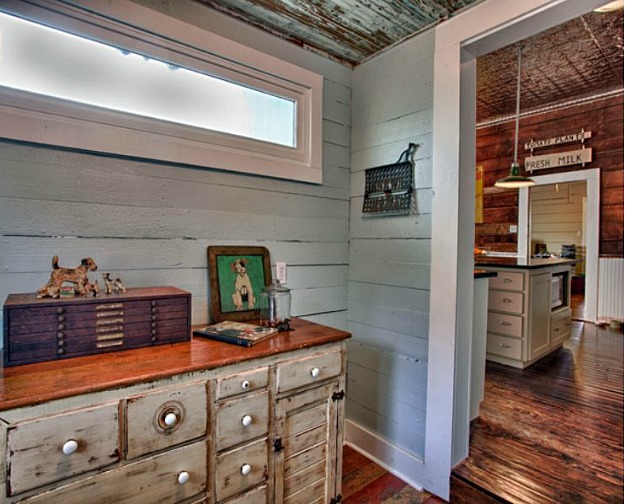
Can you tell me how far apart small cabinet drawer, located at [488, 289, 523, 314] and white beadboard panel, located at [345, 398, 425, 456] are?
184cm

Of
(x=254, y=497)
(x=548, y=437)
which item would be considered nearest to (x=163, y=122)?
(x=254, y=497)

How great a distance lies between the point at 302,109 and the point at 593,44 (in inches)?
119

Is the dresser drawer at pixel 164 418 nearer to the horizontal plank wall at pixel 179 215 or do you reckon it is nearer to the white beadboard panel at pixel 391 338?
the horizontal plank wall at pixel 179 215

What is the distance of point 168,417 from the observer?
104 centimetres

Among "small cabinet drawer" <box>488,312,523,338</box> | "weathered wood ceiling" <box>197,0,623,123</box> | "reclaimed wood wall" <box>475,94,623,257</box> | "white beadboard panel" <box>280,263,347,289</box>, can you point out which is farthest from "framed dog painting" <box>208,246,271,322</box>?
"reclaimed wood wall" <box>475,94,623,257</box>

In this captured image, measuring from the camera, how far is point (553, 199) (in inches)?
314

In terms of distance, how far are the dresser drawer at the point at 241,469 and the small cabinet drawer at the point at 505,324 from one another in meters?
2.74

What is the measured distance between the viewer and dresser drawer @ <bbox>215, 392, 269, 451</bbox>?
1163 millimetres

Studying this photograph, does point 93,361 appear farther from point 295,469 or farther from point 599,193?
point 599,193

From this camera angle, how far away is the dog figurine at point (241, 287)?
1743mm

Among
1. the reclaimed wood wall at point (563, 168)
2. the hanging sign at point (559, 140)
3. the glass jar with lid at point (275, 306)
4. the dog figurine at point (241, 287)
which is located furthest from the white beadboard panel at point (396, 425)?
the hanging sign at point (559, 140)

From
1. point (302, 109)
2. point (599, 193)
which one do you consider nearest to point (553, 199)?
point (599, 193)

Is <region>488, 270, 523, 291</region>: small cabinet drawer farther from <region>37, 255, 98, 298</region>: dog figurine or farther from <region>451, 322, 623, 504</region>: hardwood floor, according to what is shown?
<region>37, 255, 98, 298</region>: dog figurine

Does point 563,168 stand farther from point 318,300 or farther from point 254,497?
point 254,497
